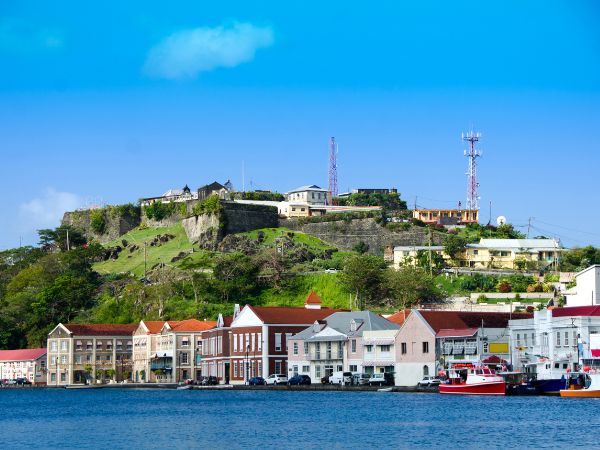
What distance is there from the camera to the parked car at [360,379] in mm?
96000

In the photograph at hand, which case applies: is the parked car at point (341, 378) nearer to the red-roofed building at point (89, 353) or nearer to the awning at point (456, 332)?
the awning at point (456, 332)

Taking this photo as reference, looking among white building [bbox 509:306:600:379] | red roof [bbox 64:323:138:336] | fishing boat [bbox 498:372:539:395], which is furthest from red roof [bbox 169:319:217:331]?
fishing boat [bbox 498:372:539:395]

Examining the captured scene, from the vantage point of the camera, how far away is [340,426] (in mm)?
63375

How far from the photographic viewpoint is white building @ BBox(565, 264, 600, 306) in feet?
307

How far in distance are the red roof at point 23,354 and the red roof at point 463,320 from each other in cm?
6191

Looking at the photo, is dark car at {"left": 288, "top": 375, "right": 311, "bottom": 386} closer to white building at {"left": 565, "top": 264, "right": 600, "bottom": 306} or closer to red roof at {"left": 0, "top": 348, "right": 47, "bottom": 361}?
white building at {"left": 565, "top": 264, "right": 600, "bottom": 306}

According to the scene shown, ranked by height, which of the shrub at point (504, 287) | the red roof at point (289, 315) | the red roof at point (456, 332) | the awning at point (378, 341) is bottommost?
the awning at point (378, 341)

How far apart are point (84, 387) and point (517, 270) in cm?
5240

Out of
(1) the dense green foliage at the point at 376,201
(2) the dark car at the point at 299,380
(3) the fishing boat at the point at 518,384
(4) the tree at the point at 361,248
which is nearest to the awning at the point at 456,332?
(3) the fishing boat at the point at 518,384

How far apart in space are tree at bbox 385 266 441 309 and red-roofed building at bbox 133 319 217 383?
19831 mm

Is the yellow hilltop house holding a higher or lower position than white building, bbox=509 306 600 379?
higher

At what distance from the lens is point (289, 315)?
110 metres

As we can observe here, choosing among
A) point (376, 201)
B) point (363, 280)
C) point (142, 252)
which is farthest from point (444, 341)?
point (376, 201)

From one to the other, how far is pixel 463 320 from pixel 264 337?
22.0m
